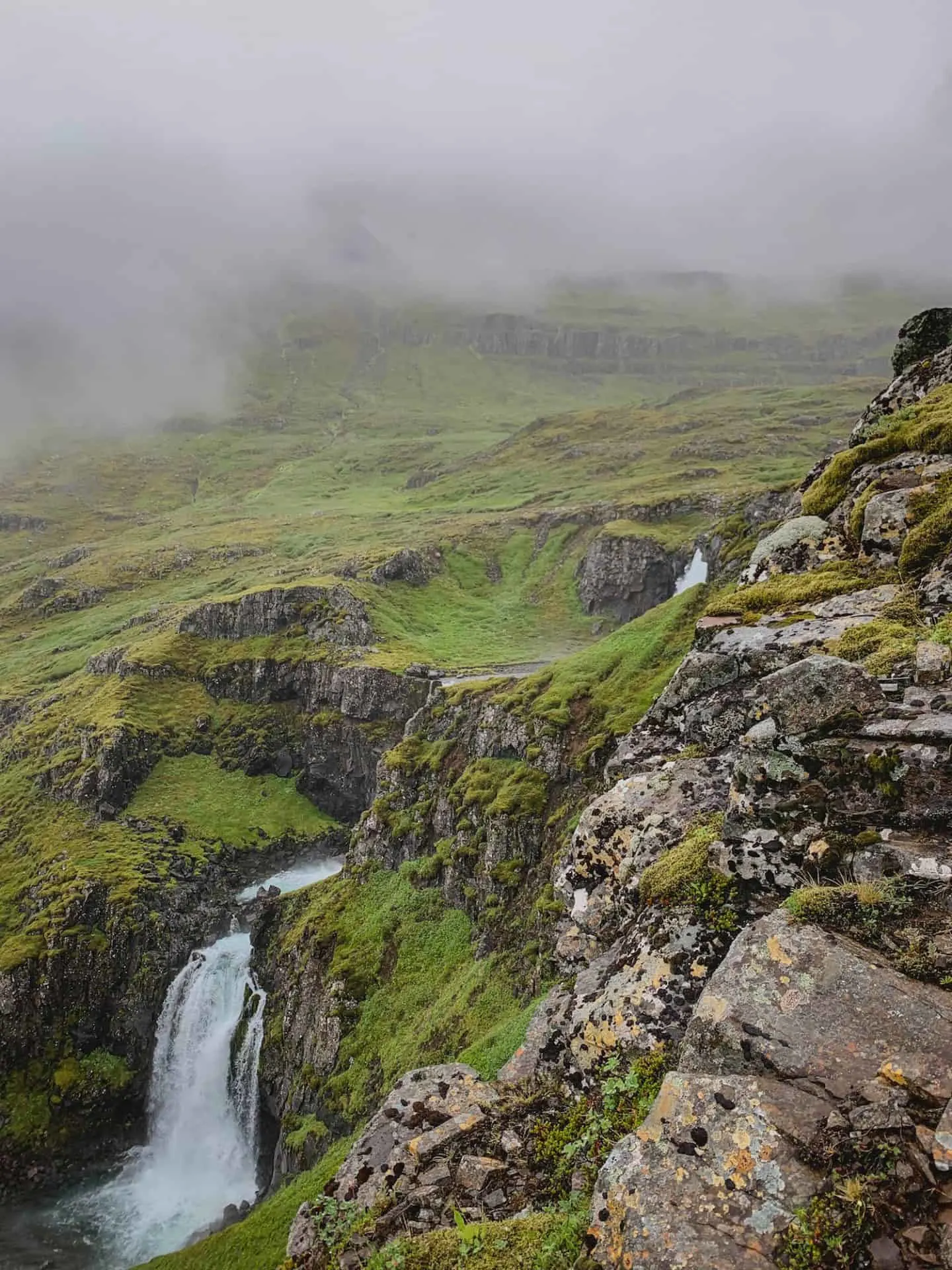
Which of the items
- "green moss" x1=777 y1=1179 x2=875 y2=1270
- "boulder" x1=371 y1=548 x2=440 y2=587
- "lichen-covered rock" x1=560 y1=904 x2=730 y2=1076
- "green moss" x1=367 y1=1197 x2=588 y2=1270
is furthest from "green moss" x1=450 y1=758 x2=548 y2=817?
"boulder" x1=371 y1=548 x2=440 y2=587

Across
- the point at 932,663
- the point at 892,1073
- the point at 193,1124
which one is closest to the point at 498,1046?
the point at 892,1073

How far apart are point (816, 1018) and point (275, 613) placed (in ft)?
336

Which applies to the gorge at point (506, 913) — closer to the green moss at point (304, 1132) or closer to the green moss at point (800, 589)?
the green moss at point (800, 589)

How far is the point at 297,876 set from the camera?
75625mm

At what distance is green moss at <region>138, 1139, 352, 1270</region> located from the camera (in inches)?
964

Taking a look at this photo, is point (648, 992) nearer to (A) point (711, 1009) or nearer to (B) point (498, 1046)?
(A) point (711, 1009)

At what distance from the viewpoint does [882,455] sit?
1823cm

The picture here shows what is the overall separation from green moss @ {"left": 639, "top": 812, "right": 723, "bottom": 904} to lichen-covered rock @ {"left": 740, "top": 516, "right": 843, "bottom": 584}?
29.4ft

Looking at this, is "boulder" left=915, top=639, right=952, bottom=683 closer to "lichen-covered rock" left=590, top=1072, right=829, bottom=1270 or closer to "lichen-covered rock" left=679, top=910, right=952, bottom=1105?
"lichen-covered rock" left=679, top=910, right=952, bottom=1105

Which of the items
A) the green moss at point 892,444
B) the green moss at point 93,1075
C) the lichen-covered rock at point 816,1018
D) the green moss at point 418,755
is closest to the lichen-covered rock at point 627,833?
the lichen-covered rock at point 816,1018

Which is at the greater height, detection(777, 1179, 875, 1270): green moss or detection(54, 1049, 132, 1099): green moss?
detection(777, 1179, 875, 1270): green moss

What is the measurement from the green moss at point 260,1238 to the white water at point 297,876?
4208 cm

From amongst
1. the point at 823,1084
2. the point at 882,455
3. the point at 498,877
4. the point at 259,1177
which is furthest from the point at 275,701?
the point at 823,1084

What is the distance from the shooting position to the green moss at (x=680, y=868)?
1027 cm
